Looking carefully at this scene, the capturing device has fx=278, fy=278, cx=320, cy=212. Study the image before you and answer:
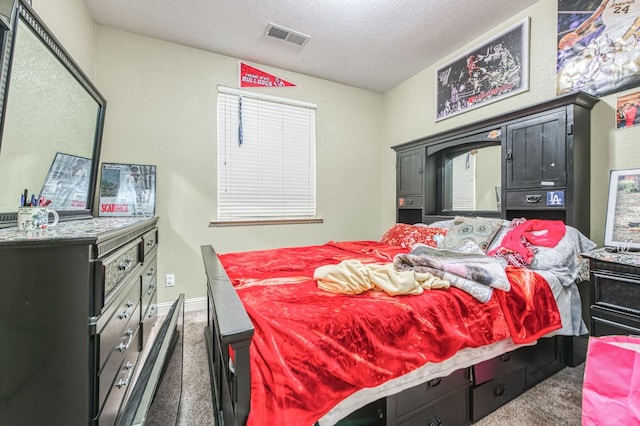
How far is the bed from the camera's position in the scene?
0.87 meters

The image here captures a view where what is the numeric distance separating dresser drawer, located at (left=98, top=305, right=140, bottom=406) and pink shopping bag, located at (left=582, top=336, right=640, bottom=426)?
5.96ft

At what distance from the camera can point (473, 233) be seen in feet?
7.41

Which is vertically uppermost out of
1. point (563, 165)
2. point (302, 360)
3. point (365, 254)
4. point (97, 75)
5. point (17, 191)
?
point (97, 75)

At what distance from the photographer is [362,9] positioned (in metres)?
2.42

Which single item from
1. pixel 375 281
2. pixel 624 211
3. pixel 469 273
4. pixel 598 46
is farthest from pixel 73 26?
pixel 624 211

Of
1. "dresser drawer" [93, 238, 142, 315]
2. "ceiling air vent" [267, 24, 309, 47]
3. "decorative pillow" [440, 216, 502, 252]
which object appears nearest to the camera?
"dresser drawer" [93, 238, 142, 315]

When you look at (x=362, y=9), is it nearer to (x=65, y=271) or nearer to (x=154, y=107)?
(x=154, y=107)

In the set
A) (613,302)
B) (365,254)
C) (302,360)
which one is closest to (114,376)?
(302,360)

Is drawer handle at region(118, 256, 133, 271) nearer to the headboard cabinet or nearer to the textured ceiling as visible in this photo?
the textured ceiling

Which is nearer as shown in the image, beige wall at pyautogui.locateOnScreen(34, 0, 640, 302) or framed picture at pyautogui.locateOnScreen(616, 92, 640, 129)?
framed picture at pyautogui.locateOnScreen(616, 92, 640, 129)

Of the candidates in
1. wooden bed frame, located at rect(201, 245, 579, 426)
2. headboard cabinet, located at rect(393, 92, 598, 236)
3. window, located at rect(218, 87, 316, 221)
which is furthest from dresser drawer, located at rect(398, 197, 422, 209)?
wooden bed frame, located at rect(201, 245, 579, 426)

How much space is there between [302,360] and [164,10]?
3034 mm

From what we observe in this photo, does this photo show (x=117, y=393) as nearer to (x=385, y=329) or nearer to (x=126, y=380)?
(x=126, y=380)

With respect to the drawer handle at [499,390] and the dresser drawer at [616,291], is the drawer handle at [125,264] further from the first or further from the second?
the dresser drawer at [616,291]
